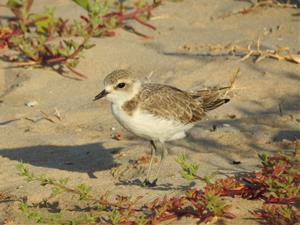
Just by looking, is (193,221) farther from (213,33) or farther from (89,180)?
(213,33)

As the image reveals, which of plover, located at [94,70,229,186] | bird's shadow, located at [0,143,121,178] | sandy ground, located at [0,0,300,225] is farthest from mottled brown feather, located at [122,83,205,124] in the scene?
bird's shadow, located at [0,143,121,178]

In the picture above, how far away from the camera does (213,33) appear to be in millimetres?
10008

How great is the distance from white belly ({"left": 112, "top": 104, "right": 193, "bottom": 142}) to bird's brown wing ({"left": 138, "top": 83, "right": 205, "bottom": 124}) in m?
0.06

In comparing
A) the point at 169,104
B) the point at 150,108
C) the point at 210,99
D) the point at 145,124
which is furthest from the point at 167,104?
the point at 210,99

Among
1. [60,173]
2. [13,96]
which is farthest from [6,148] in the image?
[13,96]

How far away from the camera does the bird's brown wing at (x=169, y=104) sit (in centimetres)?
625

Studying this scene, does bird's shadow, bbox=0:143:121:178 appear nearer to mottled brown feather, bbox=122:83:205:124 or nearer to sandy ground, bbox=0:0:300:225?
sandy ground, bbox=0:0:300:225

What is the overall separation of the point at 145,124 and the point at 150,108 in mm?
→ 179

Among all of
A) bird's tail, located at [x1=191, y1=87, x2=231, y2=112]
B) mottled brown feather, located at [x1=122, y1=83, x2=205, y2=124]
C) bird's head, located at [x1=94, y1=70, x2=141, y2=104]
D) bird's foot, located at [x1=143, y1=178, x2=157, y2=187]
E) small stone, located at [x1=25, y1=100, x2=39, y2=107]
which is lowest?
small stone, located at [x1=25, y1=100, x2=39, y2=107]

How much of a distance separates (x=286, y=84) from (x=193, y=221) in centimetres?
347

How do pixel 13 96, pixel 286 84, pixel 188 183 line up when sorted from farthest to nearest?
pixel 13 96 < pixel 286 84 < pixel 188 183

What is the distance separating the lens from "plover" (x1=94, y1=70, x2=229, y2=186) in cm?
611

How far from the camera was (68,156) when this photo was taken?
7.07 metres

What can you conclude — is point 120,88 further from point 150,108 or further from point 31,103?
point 31,103
